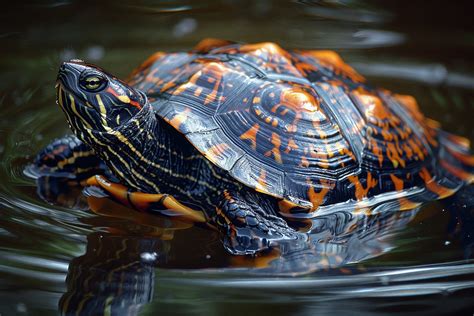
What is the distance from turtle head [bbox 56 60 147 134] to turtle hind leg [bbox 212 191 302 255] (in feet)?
2.90

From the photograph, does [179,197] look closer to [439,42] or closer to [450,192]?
[450,192]

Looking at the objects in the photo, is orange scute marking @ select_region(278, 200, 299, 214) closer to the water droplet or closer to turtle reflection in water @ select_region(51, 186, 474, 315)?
turtle reflection in water @ select_region(51, 186, 474, 315)

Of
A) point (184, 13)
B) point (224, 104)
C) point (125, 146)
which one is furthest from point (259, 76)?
point (184, 13)

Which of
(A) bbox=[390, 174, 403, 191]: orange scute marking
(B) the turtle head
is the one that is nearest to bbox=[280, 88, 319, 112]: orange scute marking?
(A) bbox=[390, 174, 403, 191]: orange scute marking

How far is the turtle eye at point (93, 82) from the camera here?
416 cm

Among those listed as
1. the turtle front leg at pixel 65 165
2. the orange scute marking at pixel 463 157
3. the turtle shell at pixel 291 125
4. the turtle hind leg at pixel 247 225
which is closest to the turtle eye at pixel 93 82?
the turtle shell at pixel 291 125

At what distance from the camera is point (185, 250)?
3.98 m

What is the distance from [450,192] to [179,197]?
207 centimetres

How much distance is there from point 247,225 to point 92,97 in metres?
1.28

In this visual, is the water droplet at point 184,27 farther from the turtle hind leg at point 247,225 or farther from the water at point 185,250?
the turtle hind leg at point 247,225

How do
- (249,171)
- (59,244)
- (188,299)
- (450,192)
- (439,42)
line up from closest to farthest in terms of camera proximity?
(188,299)
(59,244)
(249,171)
(450,192)
(439,42)

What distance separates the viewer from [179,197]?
14.8 ft

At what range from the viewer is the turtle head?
13.6ft

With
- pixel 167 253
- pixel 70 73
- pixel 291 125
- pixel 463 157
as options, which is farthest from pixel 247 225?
pixel 463 157
